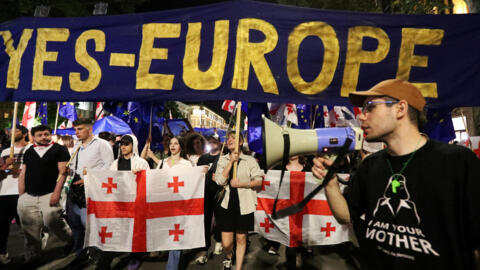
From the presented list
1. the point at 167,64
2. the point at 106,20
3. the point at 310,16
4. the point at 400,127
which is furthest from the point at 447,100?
the point at 106,20

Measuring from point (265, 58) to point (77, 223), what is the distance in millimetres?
4045

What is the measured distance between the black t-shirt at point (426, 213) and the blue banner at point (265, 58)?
217 centimetres

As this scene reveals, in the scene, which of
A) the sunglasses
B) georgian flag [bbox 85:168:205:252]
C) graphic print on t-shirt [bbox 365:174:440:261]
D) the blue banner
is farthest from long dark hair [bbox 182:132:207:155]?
graphic print on t-shirt [bbox 365:174:440:261]

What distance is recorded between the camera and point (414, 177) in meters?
1.60

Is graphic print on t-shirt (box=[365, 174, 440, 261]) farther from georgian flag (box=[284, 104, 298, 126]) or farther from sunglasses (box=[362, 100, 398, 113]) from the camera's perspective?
georgian flag (box=[284, 104, 298, 126])

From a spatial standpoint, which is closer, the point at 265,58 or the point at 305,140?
the point at 305,140

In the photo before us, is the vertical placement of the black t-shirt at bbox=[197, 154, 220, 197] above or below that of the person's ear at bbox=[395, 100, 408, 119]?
below

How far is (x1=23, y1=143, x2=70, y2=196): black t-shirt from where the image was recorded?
442cm

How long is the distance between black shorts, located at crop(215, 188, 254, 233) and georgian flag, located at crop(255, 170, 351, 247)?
1.80 ft

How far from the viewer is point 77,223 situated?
15.8 ft

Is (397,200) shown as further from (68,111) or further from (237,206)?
(68,111)

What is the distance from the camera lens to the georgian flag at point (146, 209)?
388cm

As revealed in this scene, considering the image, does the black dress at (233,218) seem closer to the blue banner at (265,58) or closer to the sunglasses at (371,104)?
the blue banner at (265,58)

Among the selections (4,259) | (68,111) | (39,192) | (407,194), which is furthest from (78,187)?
(68,111)
